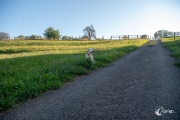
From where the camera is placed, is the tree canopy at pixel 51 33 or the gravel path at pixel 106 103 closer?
the gravel path at pixel 106 103

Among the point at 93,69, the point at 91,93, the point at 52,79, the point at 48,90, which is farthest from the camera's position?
the point at 93,69

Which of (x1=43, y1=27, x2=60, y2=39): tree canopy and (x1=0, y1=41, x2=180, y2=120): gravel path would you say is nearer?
(x1=0, y1=41, x2=180, y2=120): gravel path

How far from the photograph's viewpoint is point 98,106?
3.32m

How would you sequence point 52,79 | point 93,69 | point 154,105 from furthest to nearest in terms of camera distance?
point 93,69 → point 52,79 → point 154,105

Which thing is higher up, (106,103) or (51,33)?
(51,33)

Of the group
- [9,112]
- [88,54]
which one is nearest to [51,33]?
[88,54]

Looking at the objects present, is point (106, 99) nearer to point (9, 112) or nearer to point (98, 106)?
point (98, 106)

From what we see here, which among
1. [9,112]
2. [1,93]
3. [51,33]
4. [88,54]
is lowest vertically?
[9,112]

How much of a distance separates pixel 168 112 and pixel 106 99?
145cm

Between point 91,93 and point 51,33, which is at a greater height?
point 51,33

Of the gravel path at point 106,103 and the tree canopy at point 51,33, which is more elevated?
the tree canopy at point 51,33

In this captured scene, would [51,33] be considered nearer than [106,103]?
No

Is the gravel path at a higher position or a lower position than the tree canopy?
lower

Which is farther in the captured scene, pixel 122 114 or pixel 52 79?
pixel 52 79
